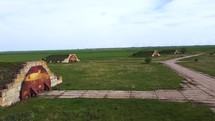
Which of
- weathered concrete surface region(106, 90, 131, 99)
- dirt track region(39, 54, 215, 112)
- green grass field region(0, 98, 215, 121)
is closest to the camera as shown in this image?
green grass field region(0, 98, 215, 121)

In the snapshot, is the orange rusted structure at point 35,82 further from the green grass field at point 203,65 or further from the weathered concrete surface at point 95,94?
the green grass field at point 203,65

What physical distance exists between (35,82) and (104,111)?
704cm

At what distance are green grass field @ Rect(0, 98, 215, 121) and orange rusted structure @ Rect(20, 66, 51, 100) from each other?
155cm

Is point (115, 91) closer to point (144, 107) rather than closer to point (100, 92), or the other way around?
point (100, 92)

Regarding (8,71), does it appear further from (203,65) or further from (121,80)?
(203,65)

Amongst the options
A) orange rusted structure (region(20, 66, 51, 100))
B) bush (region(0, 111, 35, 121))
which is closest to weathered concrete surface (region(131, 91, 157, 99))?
orange rusted structure (region(20, 66, 51, 100))

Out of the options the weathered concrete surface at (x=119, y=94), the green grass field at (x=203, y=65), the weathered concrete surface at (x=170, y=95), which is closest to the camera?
the weathered concrete surface at (x=170, y=95)

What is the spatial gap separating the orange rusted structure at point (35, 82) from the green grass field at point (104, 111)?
155 cm

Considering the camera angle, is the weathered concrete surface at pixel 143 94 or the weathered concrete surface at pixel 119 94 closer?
the weathered concrete surface at pixel 143 94

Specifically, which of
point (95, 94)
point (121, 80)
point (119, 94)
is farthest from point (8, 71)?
point (121, 80)

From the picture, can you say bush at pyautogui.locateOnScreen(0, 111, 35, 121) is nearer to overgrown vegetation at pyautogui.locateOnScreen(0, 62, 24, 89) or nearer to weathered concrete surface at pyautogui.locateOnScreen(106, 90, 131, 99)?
overgrown vegetation at pyautogui.locateOnScreen(0, 62, 24, 89)

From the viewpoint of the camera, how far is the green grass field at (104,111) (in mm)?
11609

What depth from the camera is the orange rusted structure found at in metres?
16.5

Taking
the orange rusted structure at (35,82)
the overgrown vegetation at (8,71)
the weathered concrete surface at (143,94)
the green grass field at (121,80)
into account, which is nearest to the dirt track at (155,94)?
the weathered concrete surface at (143,94)
